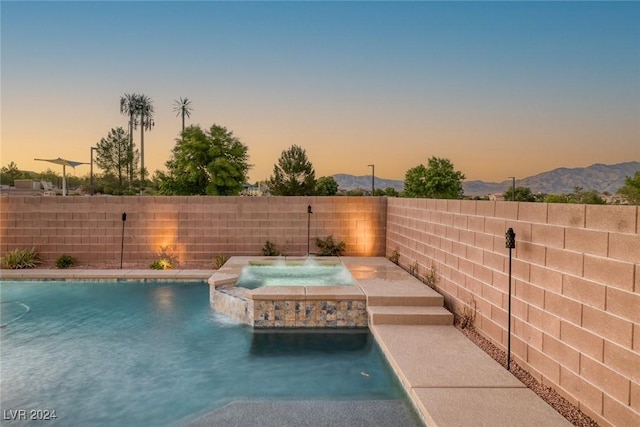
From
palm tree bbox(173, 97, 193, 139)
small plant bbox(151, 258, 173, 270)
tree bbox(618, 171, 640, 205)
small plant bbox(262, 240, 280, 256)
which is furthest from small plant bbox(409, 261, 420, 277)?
palm tree bbox(173, 97, 193, 139)

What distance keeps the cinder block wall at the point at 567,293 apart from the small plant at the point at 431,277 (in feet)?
3.20

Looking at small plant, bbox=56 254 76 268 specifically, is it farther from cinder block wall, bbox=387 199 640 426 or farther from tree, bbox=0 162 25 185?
tree, bbox=0 162 25 185

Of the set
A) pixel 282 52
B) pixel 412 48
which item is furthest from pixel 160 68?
pixel 412 48

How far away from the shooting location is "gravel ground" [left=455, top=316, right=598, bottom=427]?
3.07m

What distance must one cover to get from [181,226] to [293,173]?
32.3 metres

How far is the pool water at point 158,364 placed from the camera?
3.88m

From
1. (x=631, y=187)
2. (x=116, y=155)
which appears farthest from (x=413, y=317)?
(x=116, y=155)

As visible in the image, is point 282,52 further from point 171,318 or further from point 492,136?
point 492,136

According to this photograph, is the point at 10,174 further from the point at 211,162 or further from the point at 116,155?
the point at 211,162

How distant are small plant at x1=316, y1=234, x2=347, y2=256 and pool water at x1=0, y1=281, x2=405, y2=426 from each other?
3.78 m

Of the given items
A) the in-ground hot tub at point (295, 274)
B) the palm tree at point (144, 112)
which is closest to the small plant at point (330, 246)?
the in-ground hot tub at point (295, 274)

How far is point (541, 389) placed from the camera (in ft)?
11.7

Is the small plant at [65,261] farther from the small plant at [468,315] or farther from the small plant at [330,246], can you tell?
the small plant at [468,315]

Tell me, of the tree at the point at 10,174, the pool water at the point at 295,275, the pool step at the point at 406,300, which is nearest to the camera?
the pool step at the point at 406,300
